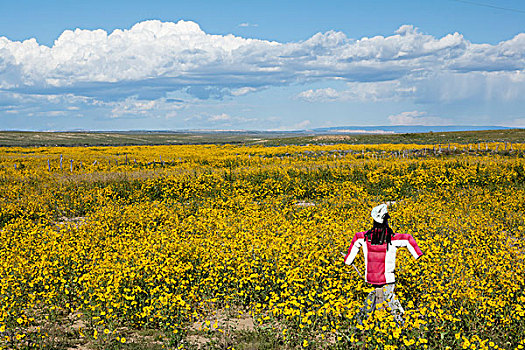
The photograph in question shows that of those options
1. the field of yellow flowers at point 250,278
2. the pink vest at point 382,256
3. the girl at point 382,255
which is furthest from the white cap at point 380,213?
the field of yellow flowers at point 250,278

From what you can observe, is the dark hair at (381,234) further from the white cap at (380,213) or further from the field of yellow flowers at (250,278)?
the field of yellow flowers at (250,278)

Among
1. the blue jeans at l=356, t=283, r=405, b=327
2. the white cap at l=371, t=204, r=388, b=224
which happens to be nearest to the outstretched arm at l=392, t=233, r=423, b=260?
the white cap at l=371, t=204, r=388, b=224

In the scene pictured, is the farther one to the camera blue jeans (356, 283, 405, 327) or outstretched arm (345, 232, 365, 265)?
outstretched arm (345, 232, 365, 265)

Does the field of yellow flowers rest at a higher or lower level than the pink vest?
lower

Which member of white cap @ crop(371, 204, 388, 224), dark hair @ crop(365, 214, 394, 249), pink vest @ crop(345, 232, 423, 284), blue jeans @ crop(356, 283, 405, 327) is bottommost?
blue jeans @ crop(356, 283, 405, 327)

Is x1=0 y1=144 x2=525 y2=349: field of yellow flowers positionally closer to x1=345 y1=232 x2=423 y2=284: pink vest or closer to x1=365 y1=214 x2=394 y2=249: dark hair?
x1=345 y1=232 x2=423 y2=284: pink vest

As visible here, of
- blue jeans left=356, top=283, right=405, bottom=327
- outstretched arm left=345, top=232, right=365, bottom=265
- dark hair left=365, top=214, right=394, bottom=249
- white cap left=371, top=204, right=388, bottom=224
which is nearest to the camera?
white cap left=371, top=204, right=388, bottom=224

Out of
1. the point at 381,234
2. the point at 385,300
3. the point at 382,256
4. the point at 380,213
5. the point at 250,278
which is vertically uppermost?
the point at 380,213

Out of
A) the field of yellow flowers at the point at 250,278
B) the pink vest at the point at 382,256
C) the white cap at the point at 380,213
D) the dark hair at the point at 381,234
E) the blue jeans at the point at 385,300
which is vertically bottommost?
the field of yellow flowers at the point at 250,278

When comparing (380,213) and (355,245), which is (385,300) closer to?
(355,245)

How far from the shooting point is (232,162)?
36.0 m

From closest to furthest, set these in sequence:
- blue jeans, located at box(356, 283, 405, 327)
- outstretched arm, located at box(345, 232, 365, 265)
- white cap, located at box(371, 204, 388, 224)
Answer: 1. white cap, located at box(371, 204, 388, 224)
2. blue jeans, located at box(356, 283, 405, 327)
3. outstretched arm, located at box(345, 232, 365, 265)

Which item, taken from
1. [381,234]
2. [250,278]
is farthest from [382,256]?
[250,278]

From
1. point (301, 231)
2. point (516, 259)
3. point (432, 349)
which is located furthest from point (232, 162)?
point (432, 349)
